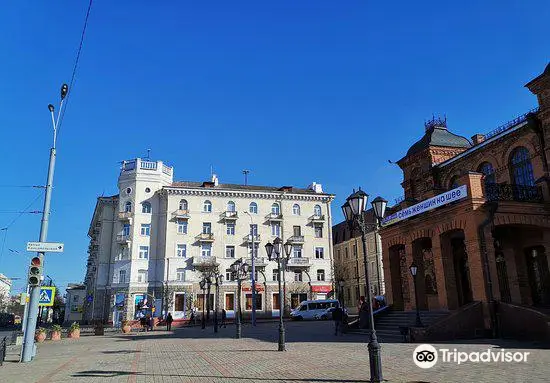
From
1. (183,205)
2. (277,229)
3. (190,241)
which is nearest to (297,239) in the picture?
(277,229)

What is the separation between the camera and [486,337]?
17625 millimetres

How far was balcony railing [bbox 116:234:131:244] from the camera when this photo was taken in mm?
51062

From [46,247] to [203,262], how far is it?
35.8 meters

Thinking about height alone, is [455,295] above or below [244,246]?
below

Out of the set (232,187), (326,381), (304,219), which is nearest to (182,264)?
(232,187)

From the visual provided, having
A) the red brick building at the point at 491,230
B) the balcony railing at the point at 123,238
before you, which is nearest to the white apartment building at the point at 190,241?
the balcony railing at the point at 123,238

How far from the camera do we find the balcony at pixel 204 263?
51.2 m

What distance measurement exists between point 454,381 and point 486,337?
1003cm

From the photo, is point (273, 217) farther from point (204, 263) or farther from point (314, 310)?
point (314, 310)

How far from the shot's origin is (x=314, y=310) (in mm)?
43688

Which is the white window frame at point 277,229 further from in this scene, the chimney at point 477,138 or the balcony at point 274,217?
the chimney at point 477,138

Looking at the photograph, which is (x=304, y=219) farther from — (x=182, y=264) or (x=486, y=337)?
(x=486, y=337)

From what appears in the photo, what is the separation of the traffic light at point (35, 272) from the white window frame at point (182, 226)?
1462 inches


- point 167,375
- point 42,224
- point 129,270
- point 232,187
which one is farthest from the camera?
point 232,187
